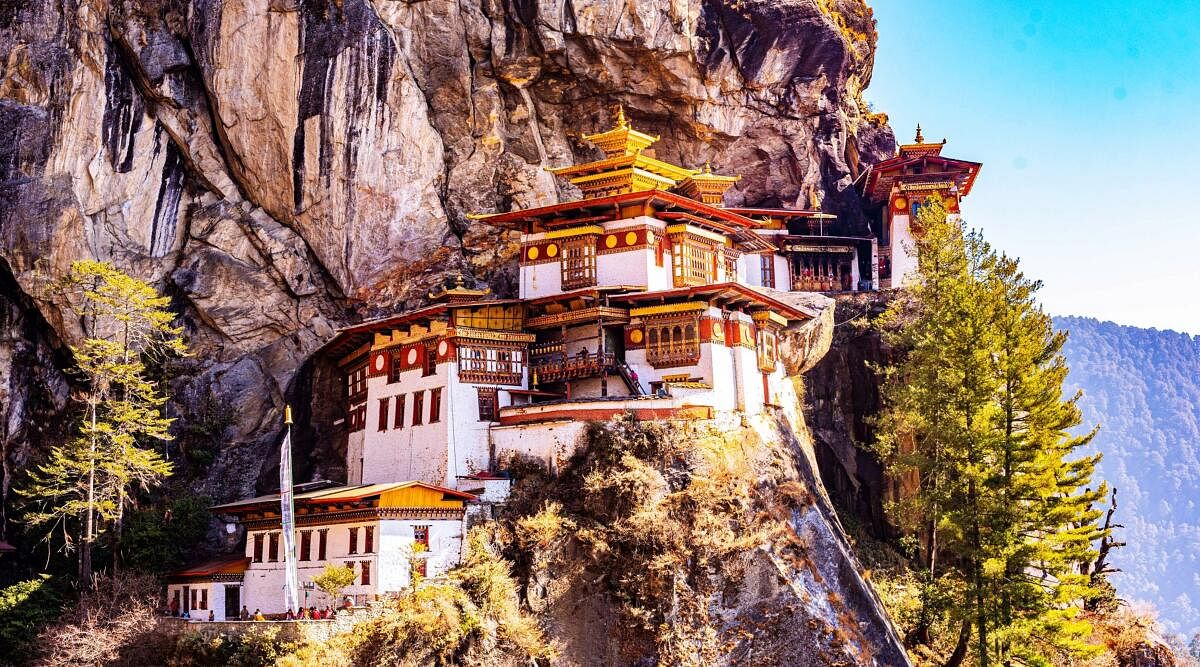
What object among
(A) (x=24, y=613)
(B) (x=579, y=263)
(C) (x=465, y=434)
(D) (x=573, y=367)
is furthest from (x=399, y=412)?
(A) (x=24, y=613)

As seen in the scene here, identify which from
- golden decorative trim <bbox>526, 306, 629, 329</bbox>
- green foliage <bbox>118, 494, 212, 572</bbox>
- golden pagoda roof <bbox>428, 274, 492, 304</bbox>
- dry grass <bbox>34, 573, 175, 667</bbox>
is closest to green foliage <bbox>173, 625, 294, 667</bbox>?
dry grass <bbox>34, 573, 175, 667</bbox>

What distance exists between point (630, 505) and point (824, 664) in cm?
762

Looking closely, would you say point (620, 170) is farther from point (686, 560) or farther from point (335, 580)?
point (335, 580)

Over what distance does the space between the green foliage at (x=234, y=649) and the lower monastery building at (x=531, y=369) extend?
3920 millimetres

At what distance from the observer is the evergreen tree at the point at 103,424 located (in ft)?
131

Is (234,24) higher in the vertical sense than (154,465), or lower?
higher

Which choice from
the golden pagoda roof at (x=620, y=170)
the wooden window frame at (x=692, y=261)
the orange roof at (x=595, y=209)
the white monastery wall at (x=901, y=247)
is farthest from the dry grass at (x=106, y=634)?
the white monastery wall at (x=901, y=247)

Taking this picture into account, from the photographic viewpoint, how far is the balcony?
45.2 meters

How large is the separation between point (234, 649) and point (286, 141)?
2503cm

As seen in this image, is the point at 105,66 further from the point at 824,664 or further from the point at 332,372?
the point at 824,664

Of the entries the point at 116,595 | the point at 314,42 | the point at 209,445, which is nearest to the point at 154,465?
the point at 116,595

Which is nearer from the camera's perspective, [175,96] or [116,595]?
[116,595]

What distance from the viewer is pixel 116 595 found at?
38.9 metres

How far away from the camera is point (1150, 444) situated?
165 metres
